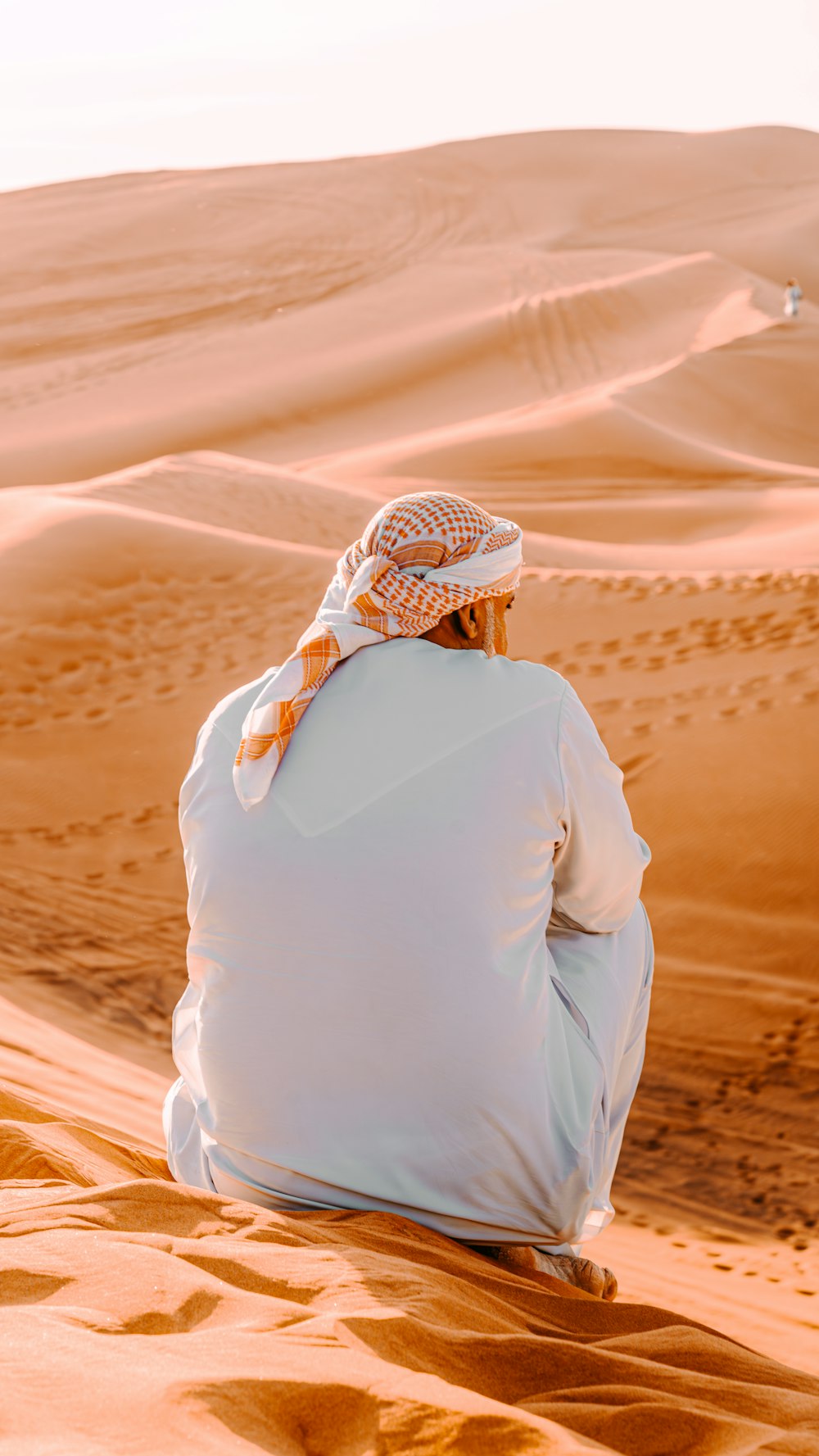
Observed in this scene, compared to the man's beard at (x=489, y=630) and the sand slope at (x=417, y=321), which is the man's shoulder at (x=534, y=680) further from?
the sand slope at (x=417, y=321)

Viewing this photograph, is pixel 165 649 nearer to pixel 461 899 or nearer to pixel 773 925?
pixel 773 925

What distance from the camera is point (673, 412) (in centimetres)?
1600

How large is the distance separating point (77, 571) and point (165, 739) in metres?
1.33

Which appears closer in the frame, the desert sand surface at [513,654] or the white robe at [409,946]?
the desert sand surface at [513,654]

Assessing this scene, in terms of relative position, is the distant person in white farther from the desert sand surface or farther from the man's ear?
the man's ear

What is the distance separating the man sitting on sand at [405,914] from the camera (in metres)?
2.23

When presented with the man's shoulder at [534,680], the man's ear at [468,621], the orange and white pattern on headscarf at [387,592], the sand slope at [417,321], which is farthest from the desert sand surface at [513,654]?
the man's ear at [468,621]

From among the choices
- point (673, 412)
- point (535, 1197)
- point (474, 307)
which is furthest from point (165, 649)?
point (474, 307)

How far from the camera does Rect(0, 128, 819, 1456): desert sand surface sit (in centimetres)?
166

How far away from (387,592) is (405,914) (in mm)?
575

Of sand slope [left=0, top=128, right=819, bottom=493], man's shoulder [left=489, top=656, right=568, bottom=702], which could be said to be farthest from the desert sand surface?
man's shoulder [left=489, top=656, right=568, bottom=702]

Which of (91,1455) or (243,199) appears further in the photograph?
(243,199)

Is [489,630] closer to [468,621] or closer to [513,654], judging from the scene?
[468,621]

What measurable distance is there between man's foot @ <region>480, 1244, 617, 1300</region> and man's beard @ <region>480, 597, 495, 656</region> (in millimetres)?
1109
